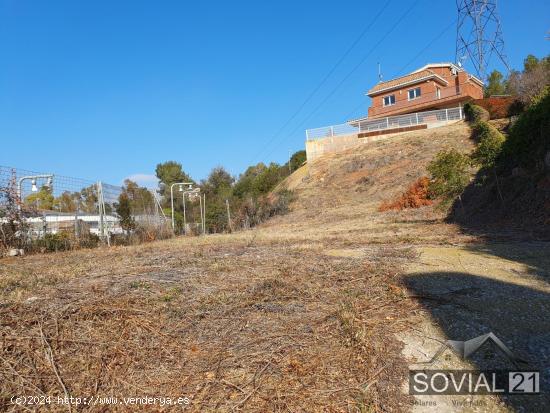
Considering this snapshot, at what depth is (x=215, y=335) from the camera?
103 inches

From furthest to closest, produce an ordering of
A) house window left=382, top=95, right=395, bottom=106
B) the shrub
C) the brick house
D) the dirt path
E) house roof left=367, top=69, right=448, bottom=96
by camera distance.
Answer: house window left=382, top=95, right=395, bottom=106 < house roof left=367, top=69, right=448, bottom=96 < the brick house < the shrub < the dirt path

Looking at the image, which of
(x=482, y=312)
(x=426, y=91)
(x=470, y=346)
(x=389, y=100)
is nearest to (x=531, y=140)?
(x=482, y=312)

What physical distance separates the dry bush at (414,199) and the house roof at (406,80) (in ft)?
67.4

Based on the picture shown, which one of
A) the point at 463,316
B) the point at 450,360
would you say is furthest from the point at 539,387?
the point at 463,316

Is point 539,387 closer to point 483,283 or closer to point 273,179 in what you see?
point 483,283

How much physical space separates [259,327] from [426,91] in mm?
33925

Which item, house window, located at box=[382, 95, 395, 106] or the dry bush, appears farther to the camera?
house window, located at box=[382, 95, 395, 106]

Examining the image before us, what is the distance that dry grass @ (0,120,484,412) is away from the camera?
78.2 inches

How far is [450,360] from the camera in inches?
89.2

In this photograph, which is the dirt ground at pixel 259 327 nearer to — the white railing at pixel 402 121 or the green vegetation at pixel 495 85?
the white railing at pixel 402 121

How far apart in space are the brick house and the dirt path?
29.2 meters

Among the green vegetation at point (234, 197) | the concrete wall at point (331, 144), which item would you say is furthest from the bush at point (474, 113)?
the green vegetation at point (234, 197)

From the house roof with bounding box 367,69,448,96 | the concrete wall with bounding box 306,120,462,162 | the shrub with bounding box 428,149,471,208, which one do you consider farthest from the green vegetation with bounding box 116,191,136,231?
the house roof with bounding box 367,69,448,96

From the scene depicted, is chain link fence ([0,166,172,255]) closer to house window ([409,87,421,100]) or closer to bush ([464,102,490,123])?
bush ([464,102,490,123])
